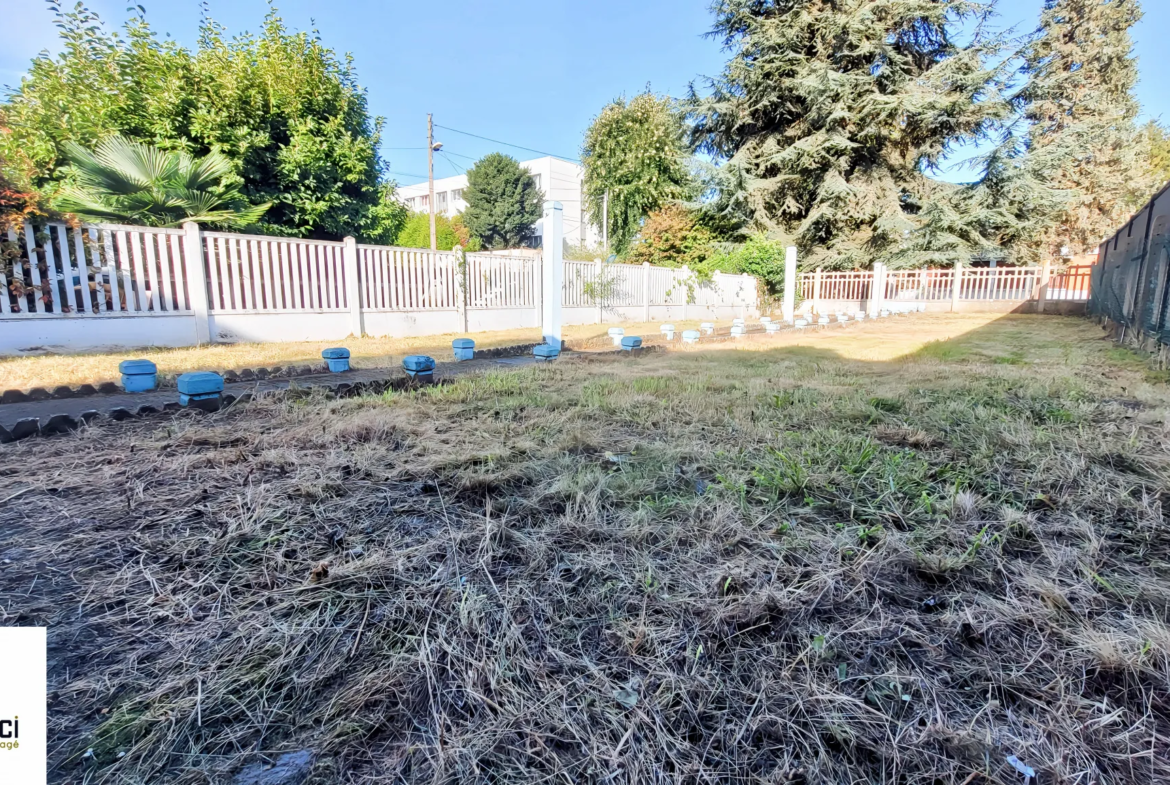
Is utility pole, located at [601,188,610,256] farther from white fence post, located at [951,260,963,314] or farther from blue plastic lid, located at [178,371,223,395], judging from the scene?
blue plastic lid, located at [178,371,223,395]

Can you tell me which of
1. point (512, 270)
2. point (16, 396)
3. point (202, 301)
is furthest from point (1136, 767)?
point (512, 270)

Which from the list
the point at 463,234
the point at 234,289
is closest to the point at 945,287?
the point at 234,289

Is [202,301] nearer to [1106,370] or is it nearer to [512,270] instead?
[512,270]

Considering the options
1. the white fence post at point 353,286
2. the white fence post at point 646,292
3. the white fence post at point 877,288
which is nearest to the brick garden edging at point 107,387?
the white fence post at point 353,286

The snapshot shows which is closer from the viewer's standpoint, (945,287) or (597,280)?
(597,280)

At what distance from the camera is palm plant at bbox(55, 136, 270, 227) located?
6262 millimetres

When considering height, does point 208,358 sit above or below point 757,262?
below

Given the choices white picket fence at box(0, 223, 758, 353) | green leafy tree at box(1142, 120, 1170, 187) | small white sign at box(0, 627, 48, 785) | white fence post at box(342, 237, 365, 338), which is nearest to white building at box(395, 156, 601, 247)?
white picket fence at box(0, 223, 758, 353)

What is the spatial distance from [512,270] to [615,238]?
48.1ft

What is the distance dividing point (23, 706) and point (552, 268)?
5.67m

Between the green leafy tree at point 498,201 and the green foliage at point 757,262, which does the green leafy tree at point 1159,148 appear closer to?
the green foliage at point 757,262

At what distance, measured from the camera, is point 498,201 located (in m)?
30.9

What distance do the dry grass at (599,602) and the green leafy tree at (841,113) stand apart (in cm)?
1724

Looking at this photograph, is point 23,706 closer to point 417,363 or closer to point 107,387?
point 417,363
